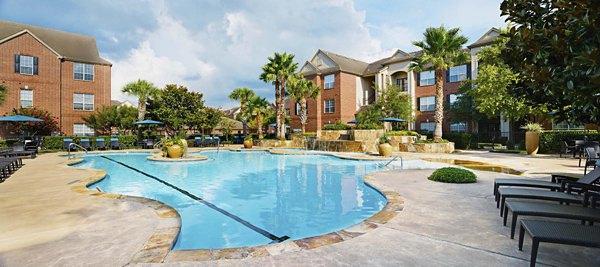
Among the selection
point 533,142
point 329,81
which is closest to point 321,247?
point 533,142

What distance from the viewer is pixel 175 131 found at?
2877 centimetres

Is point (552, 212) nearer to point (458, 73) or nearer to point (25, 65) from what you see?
point (458, 73)

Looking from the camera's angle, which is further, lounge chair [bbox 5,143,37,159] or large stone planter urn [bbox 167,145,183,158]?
large stone planter urn [bbox 167,145,183,158]

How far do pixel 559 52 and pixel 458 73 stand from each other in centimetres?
3086

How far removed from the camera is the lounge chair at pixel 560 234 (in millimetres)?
2531

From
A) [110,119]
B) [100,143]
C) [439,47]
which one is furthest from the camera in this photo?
[110,119]

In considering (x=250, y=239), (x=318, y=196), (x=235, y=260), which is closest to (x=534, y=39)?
(x=235, y=260)

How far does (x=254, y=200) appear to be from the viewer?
7.43 meters

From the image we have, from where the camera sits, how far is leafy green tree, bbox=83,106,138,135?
84.9ft

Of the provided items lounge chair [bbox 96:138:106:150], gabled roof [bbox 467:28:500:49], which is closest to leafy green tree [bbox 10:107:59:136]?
lounge chair [bbox 96:138:106:150]

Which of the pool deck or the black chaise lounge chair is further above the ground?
the black chaise lounge chair

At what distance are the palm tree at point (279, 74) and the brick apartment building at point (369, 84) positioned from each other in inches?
332

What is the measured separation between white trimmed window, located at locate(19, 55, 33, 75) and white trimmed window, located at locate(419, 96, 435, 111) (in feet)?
129

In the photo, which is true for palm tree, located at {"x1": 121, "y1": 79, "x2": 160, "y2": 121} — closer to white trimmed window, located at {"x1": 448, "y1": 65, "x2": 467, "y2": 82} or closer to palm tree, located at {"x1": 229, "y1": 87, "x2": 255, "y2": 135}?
palm tree, located at {"x1": 229, "y1": 87, "x2": 255, "y2": 135}
